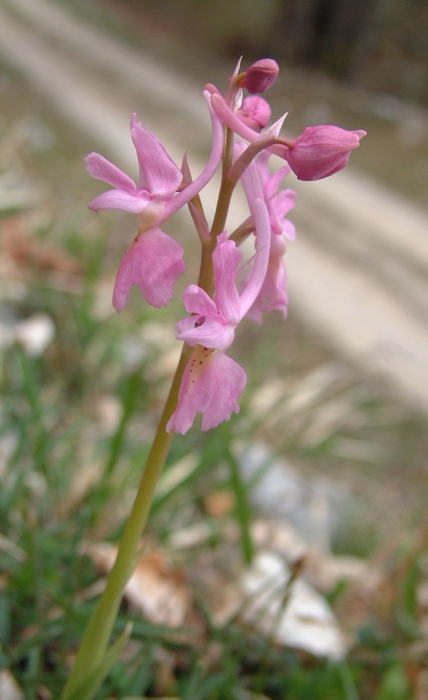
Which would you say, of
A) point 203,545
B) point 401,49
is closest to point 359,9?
point 401,49

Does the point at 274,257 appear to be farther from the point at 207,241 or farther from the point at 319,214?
the point at 319,214

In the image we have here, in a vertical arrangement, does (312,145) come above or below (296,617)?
above

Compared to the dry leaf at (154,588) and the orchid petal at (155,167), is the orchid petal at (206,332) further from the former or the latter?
the dry leaf at (154,588)

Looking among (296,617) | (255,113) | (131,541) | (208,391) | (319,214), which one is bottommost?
(319,214)

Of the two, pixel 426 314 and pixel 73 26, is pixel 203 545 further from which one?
pixel 73 26

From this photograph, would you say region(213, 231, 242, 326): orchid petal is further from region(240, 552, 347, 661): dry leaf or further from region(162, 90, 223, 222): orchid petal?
region(240, 552, 347, 661): dry leaf

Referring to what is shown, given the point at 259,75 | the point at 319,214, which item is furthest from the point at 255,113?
the point at 319,214
